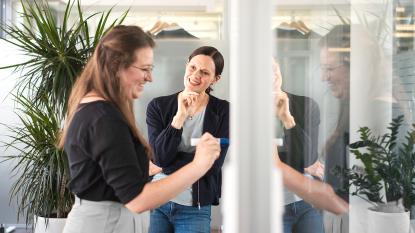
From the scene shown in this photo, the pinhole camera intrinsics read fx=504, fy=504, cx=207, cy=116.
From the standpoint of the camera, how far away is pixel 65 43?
128 inches

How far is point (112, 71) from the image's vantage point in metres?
1.87

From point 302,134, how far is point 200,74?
1.65m

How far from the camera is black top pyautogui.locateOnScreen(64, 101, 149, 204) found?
1592mm

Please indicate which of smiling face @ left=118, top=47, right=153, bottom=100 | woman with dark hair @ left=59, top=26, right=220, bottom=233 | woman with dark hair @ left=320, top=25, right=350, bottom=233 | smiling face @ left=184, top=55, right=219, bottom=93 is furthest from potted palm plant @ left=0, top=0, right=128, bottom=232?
woman with dark hair @ left=320, top=25, right=350, bottom=233

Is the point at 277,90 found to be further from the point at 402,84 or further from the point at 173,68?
the point at 173,68

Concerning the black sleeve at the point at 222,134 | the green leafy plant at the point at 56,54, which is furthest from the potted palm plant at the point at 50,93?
the black sleeve at the point at 222,134

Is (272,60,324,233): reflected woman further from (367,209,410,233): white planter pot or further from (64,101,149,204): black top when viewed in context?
(64,101,149,204): black top

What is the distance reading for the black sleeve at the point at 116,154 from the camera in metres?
1.59

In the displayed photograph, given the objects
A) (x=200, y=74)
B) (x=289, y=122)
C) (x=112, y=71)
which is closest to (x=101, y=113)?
(x=112, y=71)

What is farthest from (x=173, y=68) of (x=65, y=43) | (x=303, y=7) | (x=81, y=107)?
(x=303, y=7)

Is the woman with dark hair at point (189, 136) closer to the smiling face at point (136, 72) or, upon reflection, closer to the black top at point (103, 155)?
the smiling face at point (136, 72)

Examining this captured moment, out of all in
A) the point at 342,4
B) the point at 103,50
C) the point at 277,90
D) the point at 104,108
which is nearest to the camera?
the point at 277,90

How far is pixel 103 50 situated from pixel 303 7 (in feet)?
2.93

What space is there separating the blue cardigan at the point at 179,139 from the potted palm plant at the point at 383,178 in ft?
4.35
